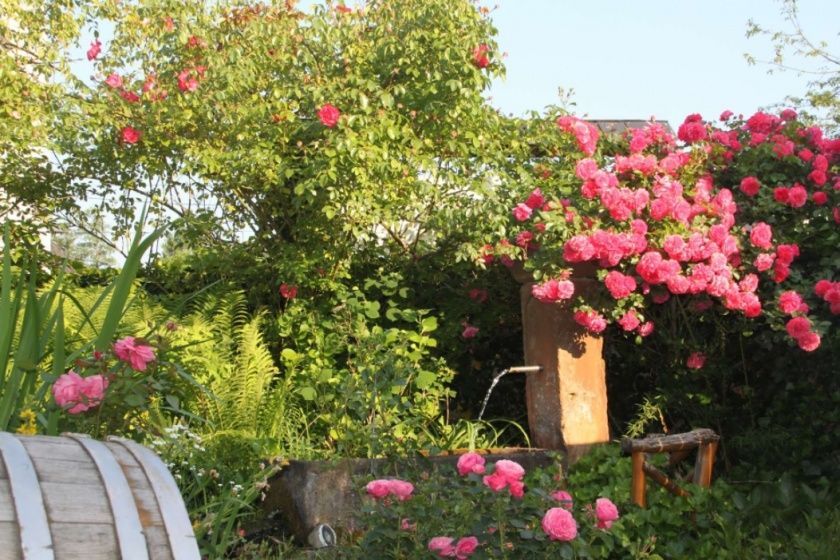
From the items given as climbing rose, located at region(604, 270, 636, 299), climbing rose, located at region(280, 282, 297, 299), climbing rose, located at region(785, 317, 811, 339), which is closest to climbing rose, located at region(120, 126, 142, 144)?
climbing rose, located at region(280, 282, 297, 299)

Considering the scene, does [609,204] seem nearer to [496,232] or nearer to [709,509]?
[496,232]

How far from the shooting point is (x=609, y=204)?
554 centimetres

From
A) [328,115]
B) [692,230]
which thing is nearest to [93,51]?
[328,115]

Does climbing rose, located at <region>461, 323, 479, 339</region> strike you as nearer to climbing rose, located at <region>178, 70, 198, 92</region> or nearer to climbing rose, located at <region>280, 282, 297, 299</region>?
climbing rose, located at <region>280, 282, 297, 299</region>

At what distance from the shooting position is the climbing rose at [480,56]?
20.0 ft

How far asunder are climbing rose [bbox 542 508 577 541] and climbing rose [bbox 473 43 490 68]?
345 centimetres

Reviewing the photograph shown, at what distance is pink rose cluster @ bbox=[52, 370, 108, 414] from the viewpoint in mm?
3182

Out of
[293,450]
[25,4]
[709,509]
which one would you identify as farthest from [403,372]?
[25,4]

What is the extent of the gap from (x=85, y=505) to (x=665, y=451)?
3137 mm

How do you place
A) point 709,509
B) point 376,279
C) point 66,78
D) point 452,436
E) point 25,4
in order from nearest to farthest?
point 709,509 < point 452,436 < point 376,279 < point 66,78 < point 25,4

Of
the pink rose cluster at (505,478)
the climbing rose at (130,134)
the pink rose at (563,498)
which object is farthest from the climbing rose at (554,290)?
the climbing rose at (130,134)

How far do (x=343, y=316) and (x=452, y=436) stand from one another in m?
1.06

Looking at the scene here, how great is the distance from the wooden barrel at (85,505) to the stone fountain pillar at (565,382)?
13.5ft

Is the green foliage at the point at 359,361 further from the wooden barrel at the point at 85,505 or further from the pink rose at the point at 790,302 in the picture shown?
the wooden barrel at the point at 85,505
